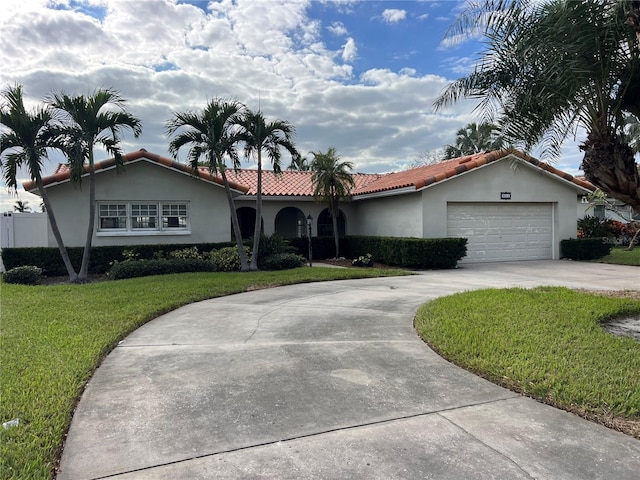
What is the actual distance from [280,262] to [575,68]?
1064cm

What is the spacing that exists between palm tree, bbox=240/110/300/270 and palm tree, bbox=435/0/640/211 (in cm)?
786

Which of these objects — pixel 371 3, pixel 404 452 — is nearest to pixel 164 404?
pixel 404 452

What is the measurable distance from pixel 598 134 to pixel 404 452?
6.11m

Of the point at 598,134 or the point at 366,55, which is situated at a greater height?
the point at 366,55

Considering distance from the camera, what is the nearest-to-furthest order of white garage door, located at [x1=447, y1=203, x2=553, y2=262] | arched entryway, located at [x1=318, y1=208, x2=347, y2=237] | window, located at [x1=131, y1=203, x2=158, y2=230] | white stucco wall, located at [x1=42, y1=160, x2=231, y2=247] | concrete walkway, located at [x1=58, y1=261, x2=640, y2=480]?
concrete walkway, located at [x1=58, y1=261, x2=640, y2=480]
white stucco wall, located at [x1=42, y1=160, x2=231, y2=247]
window, located at [x1=131, y1=203, x2=158, y2=230]
white garage door, located at [x1=447, y1=203, x2=553, y2=262]
arched entryway, located at [x1=318, y1=208, x2=347, y2=237]

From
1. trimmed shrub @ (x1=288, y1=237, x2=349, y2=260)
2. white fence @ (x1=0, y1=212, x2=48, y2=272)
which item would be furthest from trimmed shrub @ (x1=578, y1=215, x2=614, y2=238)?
white fence @ (x1=0, y1=212, x2=48, y2=272)

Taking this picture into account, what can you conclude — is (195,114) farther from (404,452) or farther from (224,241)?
(404,452)

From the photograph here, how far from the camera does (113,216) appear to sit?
52.2 ft

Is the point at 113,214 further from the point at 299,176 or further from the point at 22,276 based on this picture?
the point at 299,176

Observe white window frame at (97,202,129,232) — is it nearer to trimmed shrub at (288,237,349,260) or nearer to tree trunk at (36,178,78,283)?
tree trunk at (36,178,78,283)

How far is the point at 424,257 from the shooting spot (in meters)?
15.1

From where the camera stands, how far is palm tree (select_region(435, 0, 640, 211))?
6102mm

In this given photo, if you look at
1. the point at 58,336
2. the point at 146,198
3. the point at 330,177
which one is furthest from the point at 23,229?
the point at 330,177

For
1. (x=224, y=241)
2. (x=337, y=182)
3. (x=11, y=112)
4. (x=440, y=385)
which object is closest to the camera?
(x=440, y=385)
